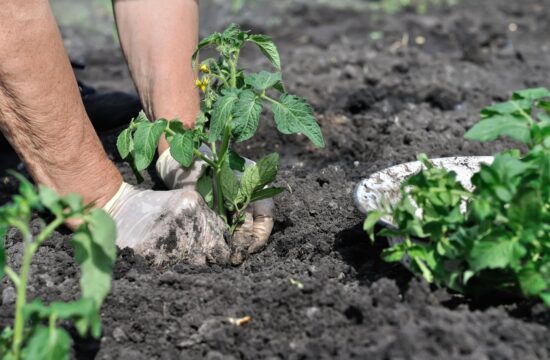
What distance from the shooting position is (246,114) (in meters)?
2.20

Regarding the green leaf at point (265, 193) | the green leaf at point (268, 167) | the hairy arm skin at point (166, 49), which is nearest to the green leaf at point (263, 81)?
the green leaf at point (268, 167)

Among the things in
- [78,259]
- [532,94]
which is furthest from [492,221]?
[78,259]

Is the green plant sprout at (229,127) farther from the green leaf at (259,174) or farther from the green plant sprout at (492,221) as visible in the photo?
the green plant sprout at (492,221)

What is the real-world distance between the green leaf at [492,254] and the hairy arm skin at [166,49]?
1.33 m

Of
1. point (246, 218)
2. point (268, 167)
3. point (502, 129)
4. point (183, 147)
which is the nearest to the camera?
point (502, 129)

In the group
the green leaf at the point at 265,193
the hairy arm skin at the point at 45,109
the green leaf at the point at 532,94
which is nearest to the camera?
the green leaf at the point at 532,94

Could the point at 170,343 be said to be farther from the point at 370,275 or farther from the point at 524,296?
the point at 524,296

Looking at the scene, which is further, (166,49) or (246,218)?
(166,49)

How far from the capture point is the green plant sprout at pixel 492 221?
176 cm

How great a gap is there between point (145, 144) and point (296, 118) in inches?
18.9

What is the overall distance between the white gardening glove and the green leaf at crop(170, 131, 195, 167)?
0.20m

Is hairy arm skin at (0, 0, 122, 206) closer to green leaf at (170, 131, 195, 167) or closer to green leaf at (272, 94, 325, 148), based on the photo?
green leaf at (170, 131, 195, 167)

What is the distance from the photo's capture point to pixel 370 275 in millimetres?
2250

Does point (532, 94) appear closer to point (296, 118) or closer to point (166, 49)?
point (296, 118)
